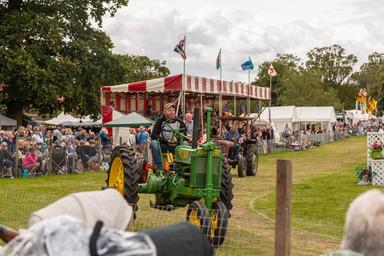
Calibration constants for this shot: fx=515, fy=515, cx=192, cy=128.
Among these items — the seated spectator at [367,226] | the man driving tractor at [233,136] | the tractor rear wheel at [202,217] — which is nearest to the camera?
the seated spectator at [367,226]

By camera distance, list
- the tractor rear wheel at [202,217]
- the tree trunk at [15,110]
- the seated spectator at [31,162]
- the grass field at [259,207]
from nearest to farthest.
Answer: the tractor rear wheel at [202,217] < the grass field at [259,207] < the seated spectator at [31,162] < the tree trunk at [15,110]

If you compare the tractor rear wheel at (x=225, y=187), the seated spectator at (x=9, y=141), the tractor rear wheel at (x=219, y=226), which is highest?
the seated spectator at (x=9, y=141)

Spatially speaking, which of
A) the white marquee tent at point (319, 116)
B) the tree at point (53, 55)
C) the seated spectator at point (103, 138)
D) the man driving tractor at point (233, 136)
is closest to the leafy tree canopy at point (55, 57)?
the tree at point (53, 55)

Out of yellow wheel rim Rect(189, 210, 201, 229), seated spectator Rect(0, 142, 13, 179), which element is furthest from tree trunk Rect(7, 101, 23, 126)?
yellow wheel rim Rect(189, 210, 201, 229)

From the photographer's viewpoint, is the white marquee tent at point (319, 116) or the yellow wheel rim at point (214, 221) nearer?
the yellow wheel rim at point (214, 221)

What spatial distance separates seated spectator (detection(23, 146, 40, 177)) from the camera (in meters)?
15.3

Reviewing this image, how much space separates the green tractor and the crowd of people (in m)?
7.46

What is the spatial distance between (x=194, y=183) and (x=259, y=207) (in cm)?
306

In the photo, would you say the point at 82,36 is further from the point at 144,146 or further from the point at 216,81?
the point at 144,146

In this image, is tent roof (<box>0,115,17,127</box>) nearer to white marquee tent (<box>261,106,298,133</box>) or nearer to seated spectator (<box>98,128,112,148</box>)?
seated spectator (<box>98,128,112,148</box>)

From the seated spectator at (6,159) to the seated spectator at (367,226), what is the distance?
44.9ft

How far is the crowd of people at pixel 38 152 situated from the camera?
48.8 ft

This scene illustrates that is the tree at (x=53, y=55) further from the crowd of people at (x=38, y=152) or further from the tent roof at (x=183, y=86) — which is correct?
the crowd of people at (x=38, y=152)

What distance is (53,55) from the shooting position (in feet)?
86.6
